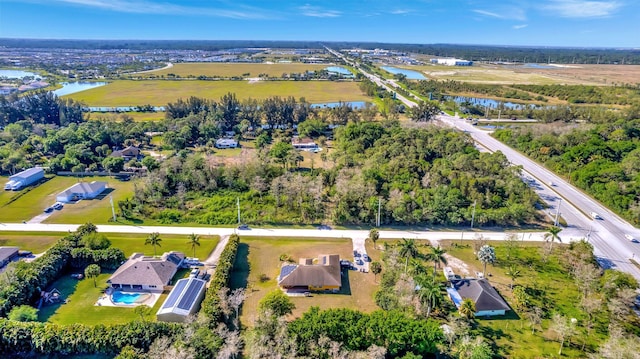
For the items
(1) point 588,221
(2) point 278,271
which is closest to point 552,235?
(1) point 588,221

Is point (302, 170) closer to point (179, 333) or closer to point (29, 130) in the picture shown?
point (179, 333)

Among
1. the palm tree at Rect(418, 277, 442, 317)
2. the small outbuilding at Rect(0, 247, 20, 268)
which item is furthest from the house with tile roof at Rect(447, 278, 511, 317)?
the small outbuilding at Rect(0, 247, 20, 268)

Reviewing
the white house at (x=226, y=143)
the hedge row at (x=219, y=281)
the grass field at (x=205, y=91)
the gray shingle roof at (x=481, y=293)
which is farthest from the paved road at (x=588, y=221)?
the grass field at (x=205, y=91)

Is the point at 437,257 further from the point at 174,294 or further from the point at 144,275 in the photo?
the point at 144,275

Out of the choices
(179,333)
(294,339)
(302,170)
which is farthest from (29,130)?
(294,339)

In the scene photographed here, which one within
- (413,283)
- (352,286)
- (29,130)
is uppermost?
(29,130)

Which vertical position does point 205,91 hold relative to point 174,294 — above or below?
above
